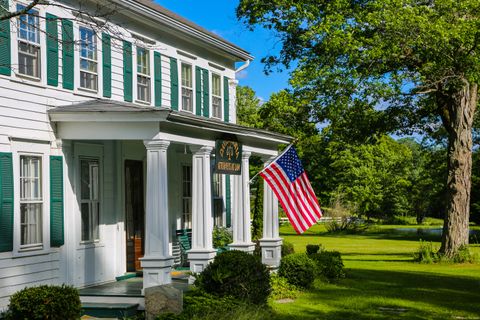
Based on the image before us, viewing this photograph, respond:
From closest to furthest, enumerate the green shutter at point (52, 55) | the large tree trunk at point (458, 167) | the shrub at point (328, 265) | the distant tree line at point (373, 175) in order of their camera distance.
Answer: the green shutter at point (52, 55)
the shrub at point (328, 265)
the large tree trunk at point (458, 167)
the distant tree line at point (373, 175)

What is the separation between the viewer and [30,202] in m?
14.0

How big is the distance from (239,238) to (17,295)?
28.1ft

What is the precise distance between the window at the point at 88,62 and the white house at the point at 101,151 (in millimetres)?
25

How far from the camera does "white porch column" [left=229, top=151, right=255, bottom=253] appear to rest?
63.1 ft

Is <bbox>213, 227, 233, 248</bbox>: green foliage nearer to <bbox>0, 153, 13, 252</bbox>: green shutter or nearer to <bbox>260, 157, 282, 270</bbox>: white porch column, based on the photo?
<bbox>260, 157, 282, 270</bbox>: white porch column

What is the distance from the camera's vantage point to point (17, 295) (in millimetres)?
11547

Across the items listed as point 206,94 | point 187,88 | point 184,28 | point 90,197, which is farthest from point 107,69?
point 206,94

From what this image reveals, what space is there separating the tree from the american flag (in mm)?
6598

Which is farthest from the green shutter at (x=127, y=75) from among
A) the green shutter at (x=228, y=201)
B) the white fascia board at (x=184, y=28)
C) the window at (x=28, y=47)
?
the green shutter at (x=228, y=201)

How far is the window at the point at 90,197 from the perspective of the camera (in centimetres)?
1591

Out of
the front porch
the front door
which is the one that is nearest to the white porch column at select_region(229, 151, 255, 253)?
the front porch

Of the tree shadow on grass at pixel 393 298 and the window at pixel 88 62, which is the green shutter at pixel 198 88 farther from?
the tree shadow on grass at pixel 393 298

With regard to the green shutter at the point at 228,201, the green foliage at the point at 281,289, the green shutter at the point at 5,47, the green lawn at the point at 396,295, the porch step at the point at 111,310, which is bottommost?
the green lawn at the point at 396,295

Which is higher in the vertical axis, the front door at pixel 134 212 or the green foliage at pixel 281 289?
the front door at pixel 134 212
